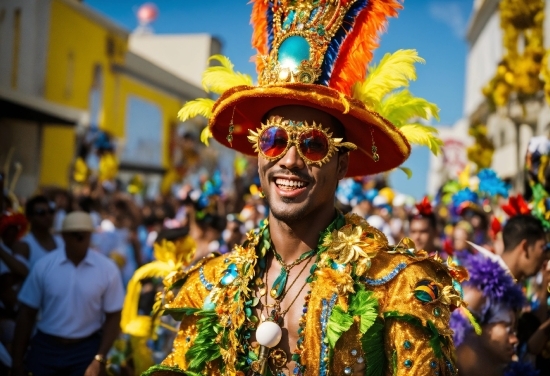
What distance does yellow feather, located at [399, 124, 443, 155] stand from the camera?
10.5ft

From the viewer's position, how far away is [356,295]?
288 cm

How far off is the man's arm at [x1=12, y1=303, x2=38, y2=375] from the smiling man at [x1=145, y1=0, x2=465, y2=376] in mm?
2412

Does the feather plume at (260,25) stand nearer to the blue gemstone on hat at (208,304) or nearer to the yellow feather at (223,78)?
the yellow feather at (223,78)

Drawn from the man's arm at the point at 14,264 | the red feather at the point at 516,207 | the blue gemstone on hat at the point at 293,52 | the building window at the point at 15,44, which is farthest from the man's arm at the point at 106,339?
the building window at the point at 15,44

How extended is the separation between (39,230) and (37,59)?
14.4m

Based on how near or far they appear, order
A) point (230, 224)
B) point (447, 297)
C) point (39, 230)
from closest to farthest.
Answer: point (447, 297)
point (39, 230)
point (230, 224)

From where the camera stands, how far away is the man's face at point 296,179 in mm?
2986

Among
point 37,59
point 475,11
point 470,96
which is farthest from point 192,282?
point 470,96

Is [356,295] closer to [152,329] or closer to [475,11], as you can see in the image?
[152,329]

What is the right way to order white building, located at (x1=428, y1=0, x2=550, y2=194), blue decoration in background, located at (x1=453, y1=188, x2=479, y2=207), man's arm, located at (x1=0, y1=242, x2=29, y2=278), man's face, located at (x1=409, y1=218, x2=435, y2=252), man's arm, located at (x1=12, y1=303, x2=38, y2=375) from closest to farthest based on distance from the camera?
man's arm, located at (x1=12, y1=303, x2=38, y2=375)
man's arm, located at (x1=0, y1=242, x2=29, y2=278)
man's face, located at (x1=409, y1=218, x2=435, y2=252)
blue decoration in background, located at (x1=453, y1=188, x2=479, y2=207)
white building, located at (x1=428, y1=0, x2=550, y2=194)

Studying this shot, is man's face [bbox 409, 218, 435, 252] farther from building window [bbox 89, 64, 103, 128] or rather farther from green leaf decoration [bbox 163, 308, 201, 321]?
building window [bbox 89, 64, 103, 128]

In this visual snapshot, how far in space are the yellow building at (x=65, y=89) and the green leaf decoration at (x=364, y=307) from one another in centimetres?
1221

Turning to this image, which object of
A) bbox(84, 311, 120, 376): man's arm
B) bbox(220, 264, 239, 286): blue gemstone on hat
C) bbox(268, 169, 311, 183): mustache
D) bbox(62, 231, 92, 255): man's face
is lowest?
bbox(84, 311, 120, 376): man's arm

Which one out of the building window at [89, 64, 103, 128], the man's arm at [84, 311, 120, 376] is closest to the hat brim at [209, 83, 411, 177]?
the man's arm at [84, 311, 120, 376]
